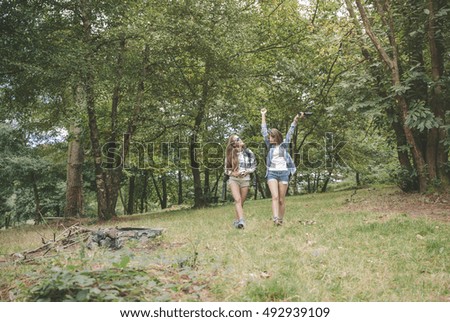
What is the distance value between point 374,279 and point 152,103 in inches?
504

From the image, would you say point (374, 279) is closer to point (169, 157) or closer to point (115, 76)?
point (115, 76)

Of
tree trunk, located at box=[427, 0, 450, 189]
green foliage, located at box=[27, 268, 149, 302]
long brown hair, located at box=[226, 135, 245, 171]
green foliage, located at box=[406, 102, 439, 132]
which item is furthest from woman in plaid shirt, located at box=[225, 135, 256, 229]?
tree trunk, located at box=[427, 0, 450, 189]

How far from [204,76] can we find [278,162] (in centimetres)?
934

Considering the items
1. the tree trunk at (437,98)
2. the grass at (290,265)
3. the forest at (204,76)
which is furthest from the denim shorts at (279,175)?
the tree trunk at (437,98)

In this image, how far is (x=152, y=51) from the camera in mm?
14312

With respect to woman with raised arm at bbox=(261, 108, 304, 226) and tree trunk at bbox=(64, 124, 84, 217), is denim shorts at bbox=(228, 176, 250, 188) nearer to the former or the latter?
woman with raised arm at bbox=(261, 108, 304, 226)

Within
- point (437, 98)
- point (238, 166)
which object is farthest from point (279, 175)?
point (437, 98)

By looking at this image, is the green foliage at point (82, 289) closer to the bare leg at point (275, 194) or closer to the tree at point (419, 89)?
the bare leg at point (275, 194)

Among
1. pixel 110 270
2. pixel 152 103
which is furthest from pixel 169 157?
pixel 110 270

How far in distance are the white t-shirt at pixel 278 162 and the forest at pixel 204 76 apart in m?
4.55

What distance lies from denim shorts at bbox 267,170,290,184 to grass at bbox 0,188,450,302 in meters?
1.21

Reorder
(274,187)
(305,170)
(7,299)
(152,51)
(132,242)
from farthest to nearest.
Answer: (305,170), (152,51), (274,187), (132,242), (7,299)

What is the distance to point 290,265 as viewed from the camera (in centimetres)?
518

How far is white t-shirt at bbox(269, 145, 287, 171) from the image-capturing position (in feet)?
27.9
